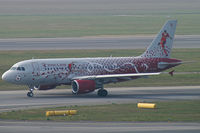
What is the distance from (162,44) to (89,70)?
9.85 m

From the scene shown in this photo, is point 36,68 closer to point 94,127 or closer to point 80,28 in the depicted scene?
point 94,127

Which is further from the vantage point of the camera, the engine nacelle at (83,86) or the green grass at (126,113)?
the engine nacelle at (83,86)

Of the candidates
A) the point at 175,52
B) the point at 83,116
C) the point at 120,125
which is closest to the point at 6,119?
the point at 83,116

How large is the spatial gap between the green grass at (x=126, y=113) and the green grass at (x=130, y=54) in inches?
668

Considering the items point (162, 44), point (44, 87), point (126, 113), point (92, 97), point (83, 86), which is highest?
point (162, 44)

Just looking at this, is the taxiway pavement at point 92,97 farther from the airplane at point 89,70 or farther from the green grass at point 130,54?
the green grass at point 130,54

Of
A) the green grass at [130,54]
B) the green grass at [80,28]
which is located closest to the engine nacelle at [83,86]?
the green grass at [130,54]

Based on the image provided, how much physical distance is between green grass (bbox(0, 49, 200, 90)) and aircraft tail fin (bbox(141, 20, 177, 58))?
4758 millimetres

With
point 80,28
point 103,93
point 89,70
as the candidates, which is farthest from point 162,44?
point 80,28

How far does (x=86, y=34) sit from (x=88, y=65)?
83.9 metres

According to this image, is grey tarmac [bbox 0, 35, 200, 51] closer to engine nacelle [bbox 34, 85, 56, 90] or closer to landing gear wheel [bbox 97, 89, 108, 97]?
engine nacelle [bbox 34, 85, 56, 90]

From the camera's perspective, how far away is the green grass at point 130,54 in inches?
2712

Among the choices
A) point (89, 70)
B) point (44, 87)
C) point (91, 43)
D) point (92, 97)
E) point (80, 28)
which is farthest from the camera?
point (80, 28)

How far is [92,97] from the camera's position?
5912cm
